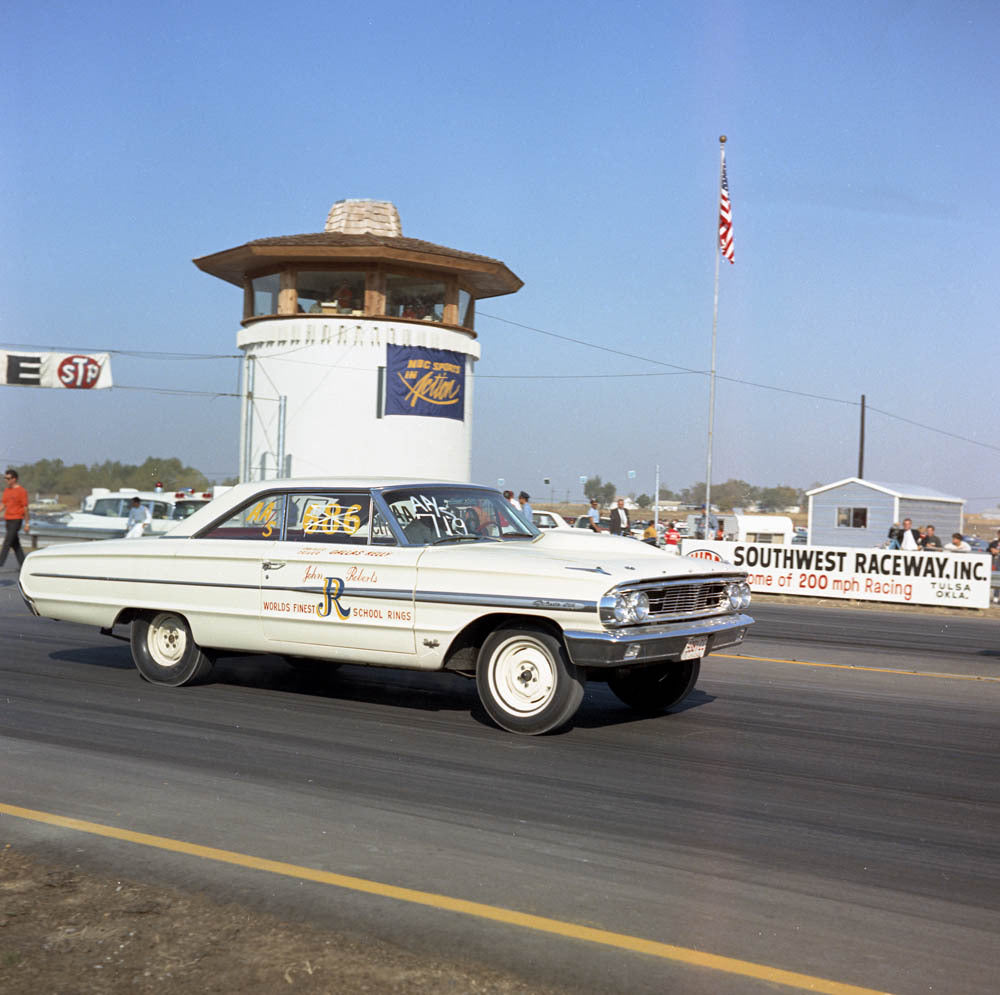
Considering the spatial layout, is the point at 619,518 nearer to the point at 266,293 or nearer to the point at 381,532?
the point at 266,293

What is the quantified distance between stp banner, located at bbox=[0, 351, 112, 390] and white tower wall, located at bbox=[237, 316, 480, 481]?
13.0 ft

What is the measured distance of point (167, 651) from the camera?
9.06m

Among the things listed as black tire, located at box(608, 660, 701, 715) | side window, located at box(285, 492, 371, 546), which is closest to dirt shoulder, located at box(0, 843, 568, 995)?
side window, located at box(285, 492, 371, 546)

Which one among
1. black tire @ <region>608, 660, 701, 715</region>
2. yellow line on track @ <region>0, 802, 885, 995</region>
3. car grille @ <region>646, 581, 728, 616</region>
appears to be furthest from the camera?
black tire @ <region>608, 660, 701, 715</region>

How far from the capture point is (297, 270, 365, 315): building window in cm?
2991

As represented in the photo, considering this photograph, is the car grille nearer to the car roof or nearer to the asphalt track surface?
the asphalt track surface

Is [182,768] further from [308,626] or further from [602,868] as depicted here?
[602,868]

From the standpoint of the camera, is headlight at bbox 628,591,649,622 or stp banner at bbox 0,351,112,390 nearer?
headlight at bbox 628,591,649,622

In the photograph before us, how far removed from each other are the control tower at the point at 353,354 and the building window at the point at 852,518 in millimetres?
20216

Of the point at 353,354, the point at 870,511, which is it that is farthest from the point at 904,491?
the point at 353,354

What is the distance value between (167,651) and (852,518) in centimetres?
3915

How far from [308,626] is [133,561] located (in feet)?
6.19

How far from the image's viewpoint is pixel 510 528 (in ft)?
28.2

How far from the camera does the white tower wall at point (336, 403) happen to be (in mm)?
29562
